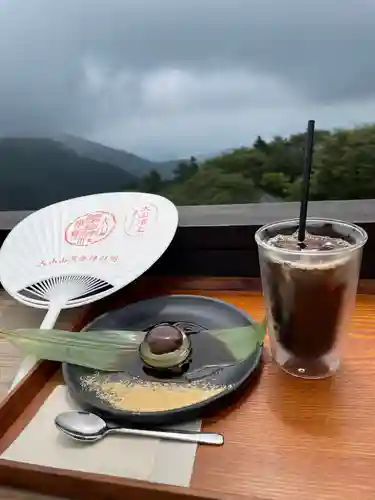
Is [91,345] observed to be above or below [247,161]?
below

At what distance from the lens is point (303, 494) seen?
1.72 ft

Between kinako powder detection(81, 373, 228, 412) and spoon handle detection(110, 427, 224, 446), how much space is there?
28mm

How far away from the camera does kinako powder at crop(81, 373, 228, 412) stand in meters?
0.64

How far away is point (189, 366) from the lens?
27.9 inches

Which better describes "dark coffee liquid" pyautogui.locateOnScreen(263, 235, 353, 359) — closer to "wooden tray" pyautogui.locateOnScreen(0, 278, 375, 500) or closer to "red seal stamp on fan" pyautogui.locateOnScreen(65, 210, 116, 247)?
"wooden tray" pyautogui.locateOnScreen(0, 278, 375, 500)

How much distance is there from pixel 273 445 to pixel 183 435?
10 cm

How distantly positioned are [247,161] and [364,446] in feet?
1.95

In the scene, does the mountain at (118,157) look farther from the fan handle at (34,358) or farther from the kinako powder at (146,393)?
the kinako powder at (146,393)

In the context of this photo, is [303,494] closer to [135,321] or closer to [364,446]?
[364,446]

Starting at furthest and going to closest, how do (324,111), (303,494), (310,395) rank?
(324,111) < (310,395) < (303,494)

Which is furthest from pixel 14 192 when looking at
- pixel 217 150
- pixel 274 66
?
pixel 274 66

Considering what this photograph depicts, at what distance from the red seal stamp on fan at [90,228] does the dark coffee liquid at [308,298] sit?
1.12 ft

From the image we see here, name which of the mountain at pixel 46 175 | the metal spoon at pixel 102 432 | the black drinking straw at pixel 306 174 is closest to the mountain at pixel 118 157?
the mountain at pixel 46 175

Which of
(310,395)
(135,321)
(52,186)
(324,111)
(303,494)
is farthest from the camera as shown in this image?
(52,186)
